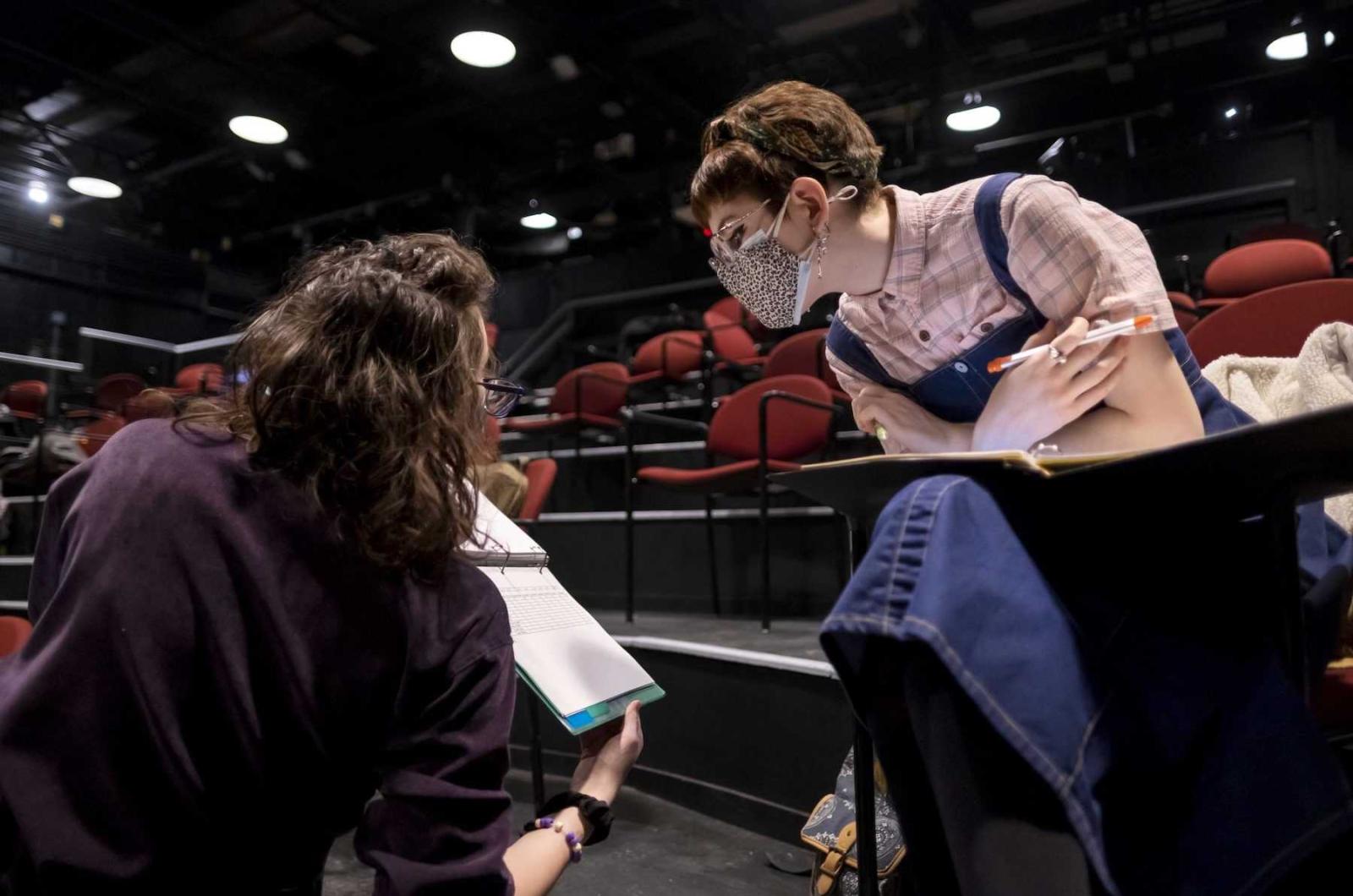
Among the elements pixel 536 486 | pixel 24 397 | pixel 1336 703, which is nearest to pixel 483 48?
pixel 536 486

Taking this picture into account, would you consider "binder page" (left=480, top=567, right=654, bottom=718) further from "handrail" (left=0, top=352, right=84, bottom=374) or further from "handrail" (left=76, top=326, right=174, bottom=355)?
"handrail" (left=0, top=352, right=84, bottom=374)

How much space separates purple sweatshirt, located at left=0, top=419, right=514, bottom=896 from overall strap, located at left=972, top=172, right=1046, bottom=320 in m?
0.81

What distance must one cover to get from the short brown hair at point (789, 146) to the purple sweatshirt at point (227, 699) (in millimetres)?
778

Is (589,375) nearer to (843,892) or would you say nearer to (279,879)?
(843,892)

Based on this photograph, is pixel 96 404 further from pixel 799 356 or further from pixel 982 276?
pixel 982 276

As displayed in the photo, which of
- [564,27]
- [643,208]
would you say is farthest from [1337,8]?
[643,208]

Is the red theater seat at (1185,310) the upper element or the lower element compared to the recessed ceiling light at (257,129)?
lower

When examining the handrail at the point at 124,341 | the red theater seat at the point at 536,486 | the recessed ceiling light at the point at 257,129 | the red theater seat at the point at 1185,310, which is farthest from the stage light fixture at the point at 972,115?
the handrail at the point at 124,341

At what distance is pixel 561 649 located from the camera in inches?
39.0

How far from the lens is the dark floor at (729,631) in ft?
7.98

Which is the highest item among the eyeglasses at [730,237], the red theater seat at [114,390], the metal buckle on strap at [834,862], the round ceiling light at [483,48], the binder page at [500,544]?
the round ceiling light at [483,48]

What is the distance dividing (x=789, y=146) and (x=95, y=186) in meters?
8.86

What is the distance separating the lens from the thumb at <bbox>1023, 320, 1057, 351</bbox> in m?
1.10

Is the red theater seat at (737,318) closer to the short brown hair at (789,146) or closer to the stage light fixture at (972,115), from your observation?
the stage light fixture at (972,115)
